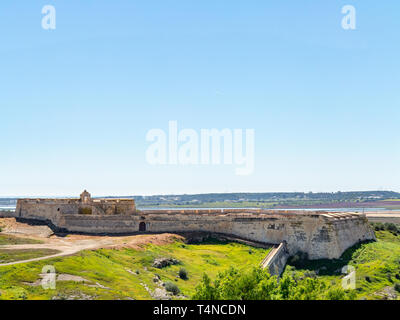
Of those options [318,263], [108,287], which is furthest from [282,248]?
[108,287]

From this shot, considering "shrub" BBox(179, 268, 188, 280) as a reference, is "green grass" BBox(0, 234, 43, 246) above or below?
above

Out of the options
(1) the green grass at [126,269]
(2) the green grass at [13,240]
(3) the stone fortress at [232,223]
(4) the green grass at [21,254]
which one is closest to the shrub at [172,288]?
(1) the green grass at [126,269]

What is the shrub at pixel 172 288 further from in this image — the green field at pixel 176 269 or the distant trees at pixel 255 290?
the distant trees at pixel 255 290

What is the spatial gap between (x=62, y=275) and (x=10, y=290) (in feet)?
16.5

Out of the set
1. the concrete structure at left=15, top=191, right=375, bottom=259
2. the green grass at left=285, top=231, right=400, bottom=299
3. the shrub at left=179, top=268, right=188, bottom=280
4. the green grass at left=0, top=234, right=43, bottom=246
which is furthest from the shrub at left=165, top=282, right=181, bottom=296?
the concrete structure at left=15, top=191, right=375, bottom=259

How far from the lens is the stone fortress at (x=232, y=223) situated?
180 feet

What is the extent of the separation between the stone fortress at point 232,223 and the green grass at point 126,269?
3.91 meters

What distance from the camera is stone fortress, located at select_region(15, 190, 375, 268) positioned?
A: 5494cm

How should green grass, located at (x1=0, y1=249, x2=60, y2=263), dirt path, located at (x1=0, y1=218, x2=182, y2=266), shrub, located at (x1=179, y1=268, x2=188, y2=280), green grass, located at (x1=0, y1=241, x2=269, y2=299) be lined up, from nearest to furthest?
green grass, located at (x1=0, y1=241, x2=269, y2=299) < green grass, located at (x1=0, y1=249, x2=60, y2=263) < shrub, located at (x1=179, y1=268, x2=188, y2=280) < dirt path, located at (x1=0, y1=218, x2=182, y2=266)

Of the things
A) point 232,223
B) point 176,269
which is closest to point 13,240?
point 176,269

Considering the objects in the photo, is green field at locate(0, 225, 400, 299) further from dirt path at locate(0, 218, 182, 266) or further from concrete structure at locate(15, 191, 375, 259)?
concrete structure at locate(15, 191, 375, 259)

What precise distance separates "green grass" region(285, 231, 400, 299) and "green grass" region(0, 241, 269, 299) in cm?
639

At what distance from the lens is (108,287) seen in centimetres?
3042

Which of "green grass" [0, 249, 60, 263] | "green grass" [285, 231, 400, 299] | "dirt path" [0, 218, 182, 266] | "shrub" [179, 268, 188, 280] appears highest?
"green grass" [0, 249, 60, 263]
